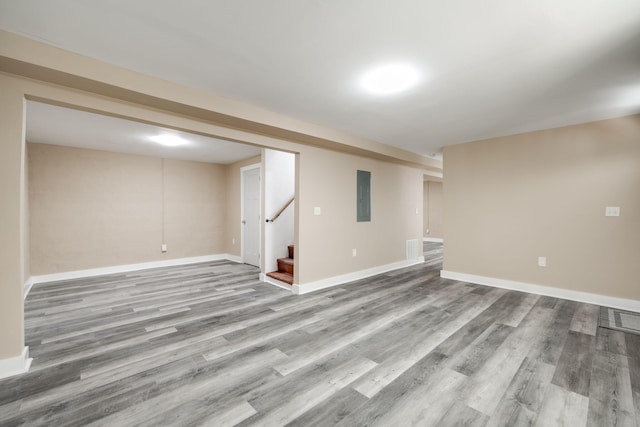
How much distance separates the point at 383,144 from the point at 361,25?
3241mm

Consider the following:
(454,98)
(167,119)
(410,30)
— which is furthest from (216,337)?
(454,98)

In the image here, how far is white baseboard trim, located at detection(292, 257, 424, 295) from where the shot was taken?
4.13 meters

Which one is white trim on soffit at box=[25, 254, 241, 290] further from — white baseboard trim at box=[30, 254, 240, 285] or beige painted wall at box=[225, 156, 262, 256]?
beige painted wall at box=[225, 156, 262, 256]

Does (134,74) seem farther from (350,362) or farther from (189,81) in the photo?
(350,362)

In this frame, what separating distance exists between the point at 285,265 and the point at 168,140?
291 centimetres

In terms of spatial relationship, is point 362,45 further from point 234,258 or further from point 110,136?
point 234,258

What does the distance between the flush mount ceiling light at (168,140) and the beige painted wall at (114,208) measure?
1.44 m

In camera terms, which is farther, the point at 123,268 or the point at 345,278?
the point at 123,268

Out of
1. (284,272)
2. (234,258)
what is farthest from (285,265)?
(234,258)

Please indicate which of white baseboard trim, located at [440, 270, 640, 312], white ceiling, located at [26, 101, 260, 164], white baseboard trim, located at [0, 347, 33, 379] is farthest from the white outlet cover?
white baseboard trim, located at [0, 347, 33, 379]

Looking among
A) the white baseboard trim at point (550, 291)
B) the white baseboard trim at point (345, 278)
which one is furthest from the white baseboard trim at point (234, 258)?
the white baseboard trim at point (550, 291)

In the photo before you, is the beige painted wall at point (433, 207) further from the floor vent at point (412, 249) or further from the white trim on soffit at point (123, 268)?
the white trim on soffit at point (123, 268)

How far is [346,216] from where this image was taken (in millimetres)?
4797

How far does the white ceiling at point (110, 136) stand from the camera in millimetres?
3465
